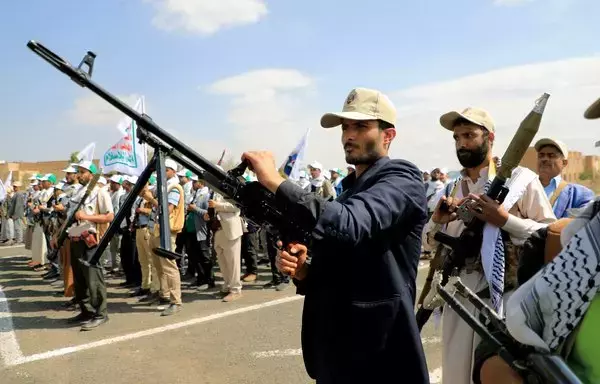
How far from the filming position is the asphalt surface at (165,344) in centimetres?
460

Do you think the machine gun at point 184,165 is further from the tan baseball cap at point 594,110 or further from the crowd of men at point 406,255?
the tan baseball cap at point 594,110

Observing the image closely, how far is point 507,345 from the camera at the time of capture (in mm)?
1420

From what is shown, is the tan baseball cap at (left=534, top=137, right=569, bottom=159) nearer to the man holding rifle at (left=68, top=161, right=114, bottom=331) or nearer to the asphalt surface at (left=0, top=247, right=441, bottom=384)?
the asphalt surface at (left=0, top=247, right=441, bottom=384)

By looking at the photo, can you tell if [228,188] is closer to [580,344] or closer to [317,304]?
[317,304]

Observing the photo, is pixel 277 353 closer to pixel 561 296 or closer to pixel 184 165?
pixel 184 165

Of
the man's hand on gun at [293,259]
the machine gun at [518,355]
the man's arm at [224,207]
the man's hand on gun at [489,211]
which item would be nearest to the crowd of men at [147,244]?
the man's arm at [224,207]

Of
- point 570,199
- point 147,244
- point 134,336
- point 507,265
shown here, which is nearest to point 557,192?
point 570,199

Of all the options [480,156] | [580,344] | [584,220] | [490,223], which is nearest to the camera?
[580,344]

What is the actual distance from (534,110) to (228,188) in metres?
1.75

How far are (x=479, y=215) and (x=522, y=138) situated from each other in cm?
50

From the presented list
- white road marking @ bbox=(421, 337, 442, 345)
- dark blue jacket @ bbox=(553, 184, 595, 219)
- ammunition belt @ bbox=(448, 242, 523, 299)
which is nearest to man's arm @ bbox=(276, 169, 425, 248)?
ammunition belt @ bbox=(448, 242, 523, 299)

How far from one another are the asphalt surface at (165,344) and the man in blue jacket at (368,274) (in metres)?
2.59

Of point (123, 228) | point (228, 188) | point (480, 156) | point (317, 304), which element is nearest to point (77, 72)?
point (228, 188)

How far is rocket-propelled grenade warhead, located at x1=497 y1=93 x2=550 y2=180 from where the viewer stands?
263 cm
